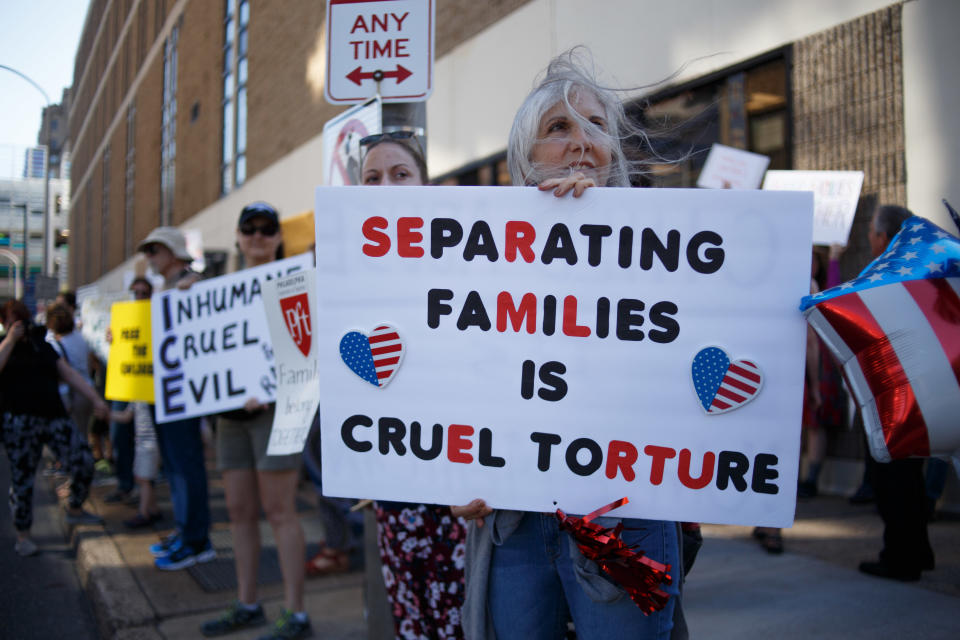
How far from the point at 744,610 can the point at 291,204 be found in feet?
37.7

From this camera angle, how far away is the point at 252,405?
3188 mm

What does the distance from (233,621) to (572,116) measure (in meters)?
2.90

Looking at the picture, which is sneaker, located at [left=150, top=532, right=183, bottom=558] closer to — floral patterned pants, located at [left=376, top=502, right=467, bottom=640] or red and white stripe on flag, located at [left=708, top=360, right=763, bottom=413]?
floral patterned pants, located at [left=376, top=502, right=467, bottom=640]

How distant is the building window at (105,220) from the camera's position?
3494 centimetres

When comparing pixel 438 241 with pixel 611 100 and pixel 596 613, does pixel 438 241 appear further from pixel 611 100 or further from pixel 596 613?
pixel 596 613

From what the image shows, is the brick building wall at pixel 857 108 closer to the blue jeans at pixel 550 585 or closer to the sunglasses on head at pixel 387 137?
the sunglasses on head at pixel 387 137

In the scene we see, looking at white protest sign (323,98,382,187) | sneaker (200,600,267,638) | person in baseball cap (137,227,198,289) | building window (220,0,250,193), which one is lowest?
sneaker (200,600,267,638)

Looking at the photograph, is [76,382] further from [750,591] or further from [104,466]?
[750,591]

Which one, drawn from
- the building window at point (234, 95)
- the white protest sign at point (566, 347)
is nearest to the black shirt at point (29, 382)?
the white protest sign at point (566, 347)

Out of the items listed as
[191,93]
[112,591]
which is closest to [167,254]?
[112,591]

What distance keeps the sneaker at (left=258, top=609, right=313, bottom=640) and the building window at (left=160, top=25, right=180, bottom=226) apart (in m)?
21.1

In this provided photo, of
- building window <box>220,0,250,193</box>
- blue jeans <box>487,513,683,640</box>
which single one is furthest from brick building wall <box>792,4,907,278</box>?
building window <box>220,0,250,193</box>

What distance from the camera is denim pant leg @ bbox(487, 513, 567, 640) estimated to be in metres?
1.55

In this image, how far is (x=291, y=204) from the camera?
1327 centimetres
